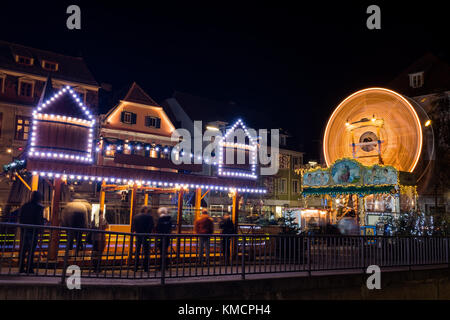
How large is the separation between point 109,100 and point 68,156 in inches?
1026

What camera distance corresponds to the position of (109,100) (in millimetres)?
38906

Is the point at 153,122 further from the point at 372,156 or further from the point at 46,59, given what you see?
the point at 372,156

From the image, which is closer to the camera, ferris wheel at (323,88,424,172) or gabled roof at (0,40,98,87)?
ferris wheel at (323,88,424,172)

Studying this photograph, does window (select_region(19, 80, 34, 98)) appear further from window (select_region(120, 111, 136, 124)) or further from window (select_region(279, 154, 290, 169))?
window (select_region(279, 154, 290, 169))

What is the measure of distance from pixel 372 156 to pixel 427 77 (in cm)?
1599

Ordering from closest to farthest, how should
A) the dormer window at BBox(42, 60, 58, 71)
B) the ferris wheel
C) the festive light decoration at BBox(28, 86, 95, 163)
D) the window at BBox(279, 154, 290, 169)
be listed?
the festive light decoration at BBox(28, 86, 95, 163) < the ferris wheel < the dormer window at BBox(42, 60, 58, 71) < the window at BBox(279, 154, 290, 169)

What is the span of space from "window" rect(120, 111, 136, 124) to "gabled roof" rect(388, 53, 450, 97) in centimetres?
2369

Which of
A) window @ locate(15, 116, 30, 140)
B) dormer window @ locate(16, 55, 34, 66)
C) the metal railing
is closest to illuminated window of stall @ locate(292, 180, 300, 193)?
window @ locate(15, 116, 30, 140)

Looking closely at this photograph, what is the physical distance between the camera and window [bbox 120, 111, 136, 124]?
35625 mm

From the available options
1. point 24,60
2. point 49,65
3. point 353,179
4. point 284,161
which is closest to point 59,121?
point 353,179

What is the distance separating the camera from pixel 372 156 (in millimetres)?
27188

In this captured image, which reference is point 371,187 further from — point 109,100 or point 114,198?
point 109,100

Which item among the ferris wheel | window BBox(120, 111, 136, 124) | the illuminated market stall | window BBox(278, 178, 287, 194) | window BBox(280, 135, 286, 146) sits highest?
window BBox(280, 135, 286, 146)
